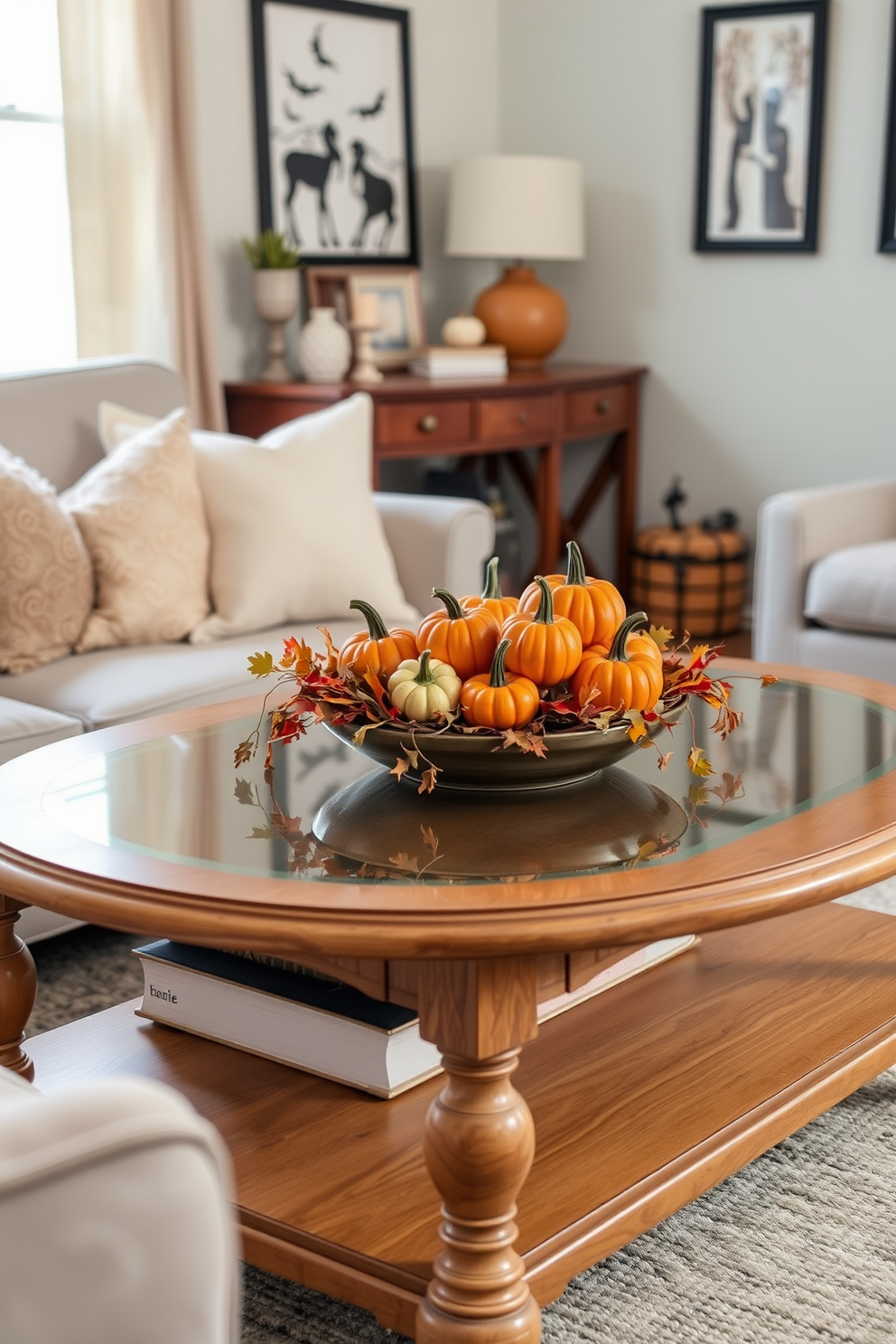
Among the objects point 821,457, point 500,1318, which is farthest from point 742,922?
point 821,457

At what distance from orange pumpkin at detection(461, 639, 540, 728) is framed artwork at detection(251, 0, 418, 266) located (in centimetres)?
292

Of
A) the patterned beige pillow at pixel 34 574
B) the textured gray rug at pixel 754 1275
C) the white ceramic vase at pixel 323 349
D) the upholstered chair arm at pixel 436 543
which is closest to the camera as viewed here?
the textured gray rug at pixel 754 1275

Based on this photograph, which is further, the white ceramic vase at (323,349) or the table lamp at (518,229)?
the table lamp at (518,229)

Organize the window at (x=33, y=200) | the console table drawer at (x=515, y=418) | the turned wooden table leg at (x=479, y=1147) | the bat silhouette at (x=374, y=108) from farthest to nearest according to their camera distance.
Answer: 1. the bat silhouette at (x=374, y=108)
2. the console table drawer at (x=515, y=418)
3. the window at (x=33, y=200)
4. the turned wooden table leg at (x=479, y=1147)

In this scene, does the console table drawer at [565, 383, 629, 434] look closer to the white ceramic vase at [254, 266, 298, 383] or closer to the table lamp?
the table lamp

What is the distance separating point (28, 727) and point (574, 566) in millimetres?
987

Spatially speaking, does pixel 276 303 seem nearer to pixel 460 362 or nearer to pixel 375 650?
pixel 460 362

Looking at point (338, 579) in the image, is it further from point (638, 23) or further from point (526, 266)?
point (638, 23)

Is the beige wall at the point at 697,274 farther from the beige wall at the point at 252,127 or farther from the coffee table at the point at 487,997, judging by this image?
the coffee table at the point at 487,997

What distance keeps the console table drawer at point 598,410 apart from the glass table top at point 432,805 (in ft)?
8.50

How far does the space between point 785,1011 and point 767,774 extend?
30 cm

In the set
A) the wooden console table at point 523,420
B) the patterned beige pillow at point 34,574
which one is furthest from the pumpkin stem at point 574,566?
the wooden console table at point 523,420

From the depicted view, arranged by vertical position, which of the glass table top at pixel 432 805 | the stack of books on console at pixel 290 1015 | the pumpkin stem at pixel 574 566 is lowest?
the stack of books on console at pixel 290 1015

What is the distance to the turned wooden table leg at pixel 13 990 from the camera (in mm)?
1503
